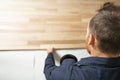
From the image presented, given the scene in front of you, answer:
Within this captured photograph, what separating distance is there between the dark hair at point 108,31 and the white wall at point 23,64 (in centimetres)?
72

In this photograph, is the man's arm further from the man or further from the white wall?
the man

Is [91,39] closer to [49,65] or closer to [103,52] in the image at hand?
[103,52]

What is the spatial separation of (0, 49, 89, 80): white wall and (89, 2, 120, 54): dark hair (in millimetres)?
717

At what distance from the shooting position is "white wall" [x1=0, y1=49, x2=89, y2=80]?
1585 millimetres

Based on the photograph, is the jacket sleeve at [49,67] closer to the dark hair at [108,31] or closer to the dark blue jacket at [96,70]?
the dark blue jacket at [96,70]

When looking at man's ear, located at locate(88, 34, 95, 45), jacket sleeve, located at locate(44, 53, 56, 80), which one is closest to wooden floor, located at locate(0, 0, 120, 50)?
jacket sleeve, located at locate(44, 53, 56, 80)

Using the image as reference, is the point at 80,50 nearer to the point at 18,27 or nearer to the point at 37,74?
the point at 37,74

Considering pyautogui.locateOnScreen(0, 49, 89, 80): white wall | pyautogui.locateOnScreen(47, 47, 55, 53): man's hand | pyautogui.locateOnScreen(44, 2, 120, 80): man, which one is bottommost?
pyautogui.locateOnScreen(0, 49, 89, 80): white wall

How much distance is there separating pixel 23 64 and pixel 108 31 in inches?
32.9

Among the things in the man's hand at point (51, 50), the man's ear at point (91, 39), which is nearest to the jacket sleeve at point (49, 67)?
the man's hand at point (51, 50)

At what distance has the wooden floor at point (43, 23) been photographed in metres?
1.80

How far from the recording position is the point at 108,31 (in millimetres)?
945

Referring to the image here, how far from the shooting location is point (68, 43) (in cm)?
181

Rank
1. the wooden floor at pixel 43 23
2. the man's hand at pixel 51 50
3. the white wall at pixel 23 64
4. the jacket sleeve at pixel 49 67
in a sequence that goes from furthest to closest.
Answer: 1. the wooden floor at pixel 43 23
2. the man's hand at pixel 51 50
3. the white wall at pixel 23 64
4. the jacket sleeve at pixel 49 67
